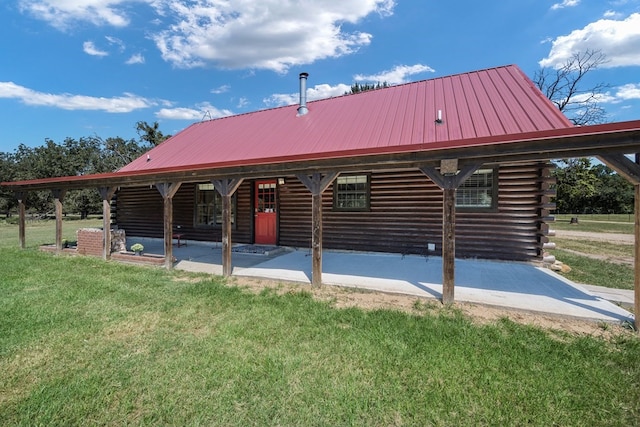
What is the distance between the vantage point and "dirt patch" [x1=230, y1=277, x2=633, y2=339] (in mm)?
3613

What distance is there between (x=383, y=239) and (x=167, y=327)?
19.4 feet

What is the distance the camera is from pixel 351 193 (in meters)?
8.73

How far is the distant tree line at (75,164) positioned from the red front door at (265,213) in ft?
77.5

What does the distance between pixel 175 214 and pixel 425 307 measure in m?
9.95

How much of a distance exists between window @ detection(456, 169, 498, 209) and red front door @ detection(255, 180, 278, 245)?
550 cm

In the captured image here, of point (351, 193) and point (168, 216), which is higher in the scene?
point (351, 193)

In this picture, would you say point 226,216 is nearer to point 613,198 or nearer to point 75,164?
point 75,164

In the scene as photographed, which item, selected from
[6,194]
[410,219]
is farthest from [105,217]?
[6,194]

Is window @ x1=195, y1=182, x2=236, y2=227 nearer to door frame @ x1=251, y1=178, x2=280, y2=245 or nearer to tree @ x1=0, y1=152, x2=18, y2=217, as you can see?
door frame @ x1=251, y1=178, x2=280, y2=245

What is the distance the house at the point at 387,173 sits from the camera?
432 cm

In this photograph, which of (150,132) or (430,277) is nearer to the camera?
(430,277)

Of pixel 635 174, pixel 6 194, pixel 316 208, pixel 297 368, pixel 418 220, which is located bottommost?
pixel 297 368

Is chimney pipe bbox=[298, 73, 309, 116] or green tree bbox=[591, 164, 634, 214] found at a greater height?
chimney pipe bbox=[298, 73, 309, 116]

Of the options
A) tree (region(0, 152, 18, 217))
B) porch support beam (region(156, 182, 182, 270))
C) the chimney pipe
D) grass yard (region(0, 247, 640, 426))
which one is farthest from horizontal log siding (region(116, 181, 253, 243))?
tree (region(0, 152, 18, 217))
